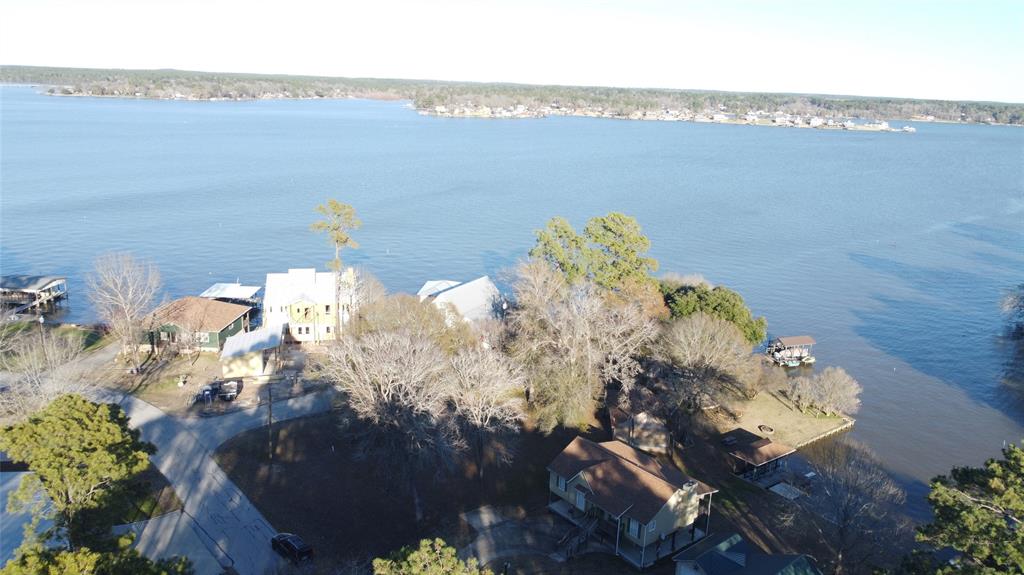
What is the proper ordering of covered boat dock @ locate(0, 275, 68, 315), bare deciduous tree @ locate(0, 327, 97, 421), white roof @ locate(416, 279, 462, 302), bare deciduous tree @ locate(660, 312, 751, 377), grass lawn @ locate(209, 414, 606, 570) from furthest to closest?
1. covered boat dock @ locate(0, 275, 68, 315)
2. white roof @ locate(416, 279, 462, 302)
3. bare deciduous tree @ locate(660, 312, 751, 377)
4. bare deciduous tree @ locate(0, 327, 97, 421)
5. grass lawn @ locate(209, 414, 606, 570)

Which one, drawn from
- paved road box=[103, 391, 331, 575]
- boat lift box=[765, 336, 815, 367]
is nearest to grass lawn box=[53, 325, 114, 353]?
paved road box=[103, 391, 331, 575]

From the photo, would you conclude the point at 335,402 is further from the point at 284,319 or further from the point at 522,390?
the point at 284,319

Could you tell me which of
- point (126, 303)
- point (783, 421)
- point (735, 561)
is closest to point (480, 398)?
point (735, 561)

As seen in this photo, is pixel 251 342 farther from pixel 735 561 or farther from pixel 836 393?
pixel 836 393

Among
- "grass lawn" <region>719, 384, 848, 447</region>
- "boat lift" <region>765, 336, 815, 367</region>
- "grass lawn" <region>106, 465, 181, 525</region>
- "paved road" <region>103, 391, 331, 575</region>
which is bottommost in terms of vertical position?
"grass lawn" <region>719, 384, 848, 447</region>

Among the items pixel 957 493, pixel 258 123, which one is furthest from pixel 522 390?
pixel 258 123

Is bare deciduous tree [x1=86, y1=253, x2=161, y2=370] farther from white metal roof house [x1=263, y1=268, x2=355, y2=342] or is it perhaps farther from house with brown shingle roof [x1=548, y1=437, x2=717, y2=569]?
house with brown shingle roof [x1=548, y1=437, x2=717, y2=569]

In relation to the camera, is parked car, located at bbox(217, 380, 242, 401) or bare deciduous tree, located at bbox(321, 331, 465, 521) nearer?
bare deciduous tree, located at bbox(321, 331, 465, 521)
